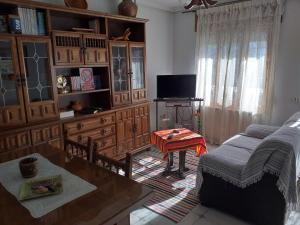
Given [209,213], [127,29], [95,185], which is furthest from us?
[127,29]

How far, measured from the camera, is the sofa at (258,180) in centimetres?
195

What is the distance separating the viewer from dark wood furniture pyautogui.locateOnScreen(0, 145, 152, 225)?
109cm

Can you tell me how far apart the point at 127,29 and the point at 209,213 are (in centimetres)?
284

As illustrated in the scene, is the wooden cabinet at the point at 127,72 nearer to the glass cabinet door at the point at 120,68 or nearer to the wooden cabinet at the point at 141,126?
the glass cabinet door at the point at 120,68

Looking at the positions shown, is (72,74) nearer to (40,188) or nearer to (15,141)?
(15,141)

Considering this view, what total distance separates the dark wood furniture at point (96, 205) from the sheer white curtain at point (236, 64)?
118 inches

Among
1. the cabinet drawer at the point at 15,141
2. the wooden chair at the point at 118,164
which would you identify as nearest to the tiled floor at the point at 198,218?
the wooden chair at the point at 118,164

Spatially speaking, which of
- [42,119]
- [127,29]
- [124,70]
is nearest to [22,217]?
[42,119]

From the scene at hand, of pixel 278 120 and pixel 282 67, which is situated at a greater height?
pixel 282 67

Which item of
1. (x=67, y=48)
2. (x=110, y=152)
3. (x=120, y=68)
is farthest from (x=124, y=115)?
(x=67, y=48)

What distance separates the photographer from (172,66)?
485cm

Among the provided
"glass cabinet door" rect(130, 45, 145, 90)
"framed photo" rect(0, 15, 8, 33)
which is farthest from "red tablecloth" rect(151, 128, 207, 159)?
"framed photo" rect(0, 15, 8, 33)

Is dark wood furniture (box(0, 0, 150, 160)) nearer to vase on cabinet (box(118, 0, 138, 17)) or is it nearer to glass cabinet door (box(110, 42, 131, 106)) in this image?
glass cabinet door (box(110, 42, 131, 106))

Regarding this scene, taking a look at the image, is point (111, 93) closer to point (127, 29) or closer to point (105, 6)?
point (127, 29)
